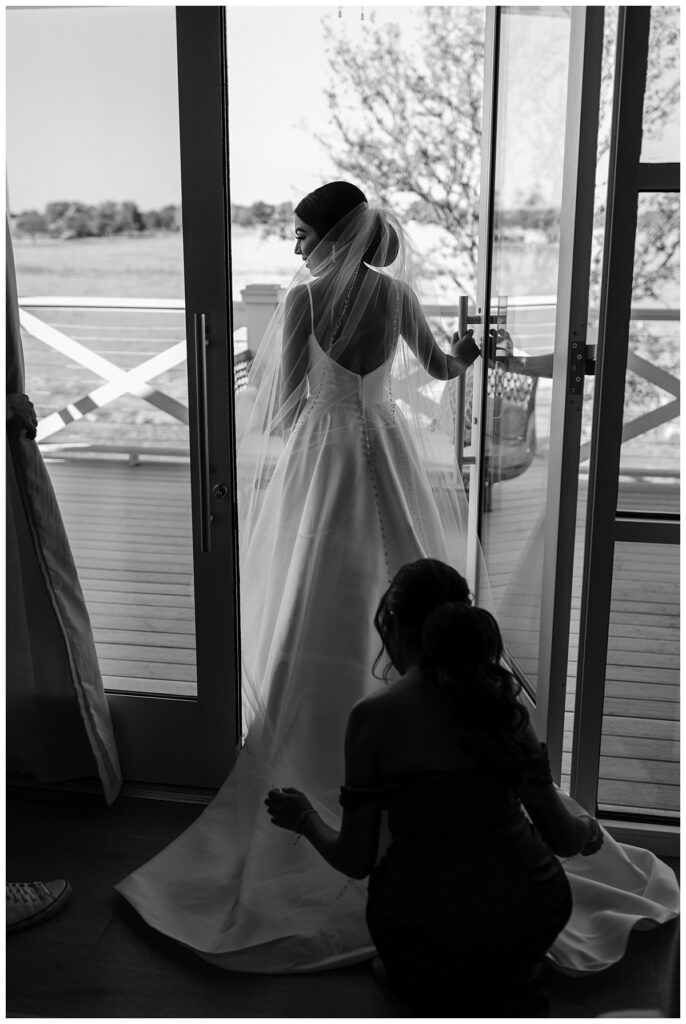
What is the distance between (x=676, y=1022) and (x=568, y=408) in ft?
3.92

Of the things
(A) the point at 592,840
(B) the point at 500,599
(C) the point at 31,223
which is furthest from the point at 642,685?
(C) the point at 31,223

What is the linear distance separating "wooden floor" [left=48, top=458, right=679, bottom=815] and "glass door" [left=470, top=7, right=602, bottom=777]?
0.5 inches

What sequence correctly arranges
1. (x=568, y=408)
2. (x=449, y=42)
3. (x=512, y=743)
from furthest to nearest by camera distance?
(x=449, y=42)
(x=568, y=408)
(x=512, y=743)

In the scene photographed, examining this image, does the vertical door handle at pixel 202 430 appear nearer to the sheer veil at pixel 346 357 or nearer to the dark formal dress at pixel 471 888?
the sheer veil at pixel 346 357

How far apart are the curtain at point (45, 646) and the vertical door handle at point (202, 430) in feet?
1.23

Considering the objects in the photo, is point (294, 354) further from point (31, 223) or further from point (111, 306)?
point (31, 223)

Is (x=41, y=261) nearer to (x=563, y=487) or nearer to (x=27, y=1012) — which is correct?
(x=563, y=487)

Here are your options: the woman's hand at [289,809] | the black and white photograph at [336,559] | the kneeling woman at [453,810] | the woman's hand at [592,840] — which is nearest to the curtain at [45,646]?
the black and white photograph at [336,559]

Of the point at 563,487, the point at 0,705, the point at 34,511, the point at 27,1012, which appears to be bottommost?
the point at 27,1012

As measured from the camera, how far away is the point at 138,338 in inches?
91.0

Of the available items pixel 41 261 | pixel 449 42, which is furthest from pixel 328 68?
pixel 41 261

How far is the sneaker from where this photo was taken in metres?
1.94

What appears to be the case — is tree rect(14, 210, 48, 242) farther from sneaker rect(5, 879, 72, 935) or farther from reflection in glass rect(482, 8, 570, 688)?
sneaker rect(5, 879, 72, 935)

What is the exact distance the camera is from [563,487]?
2004 mm
